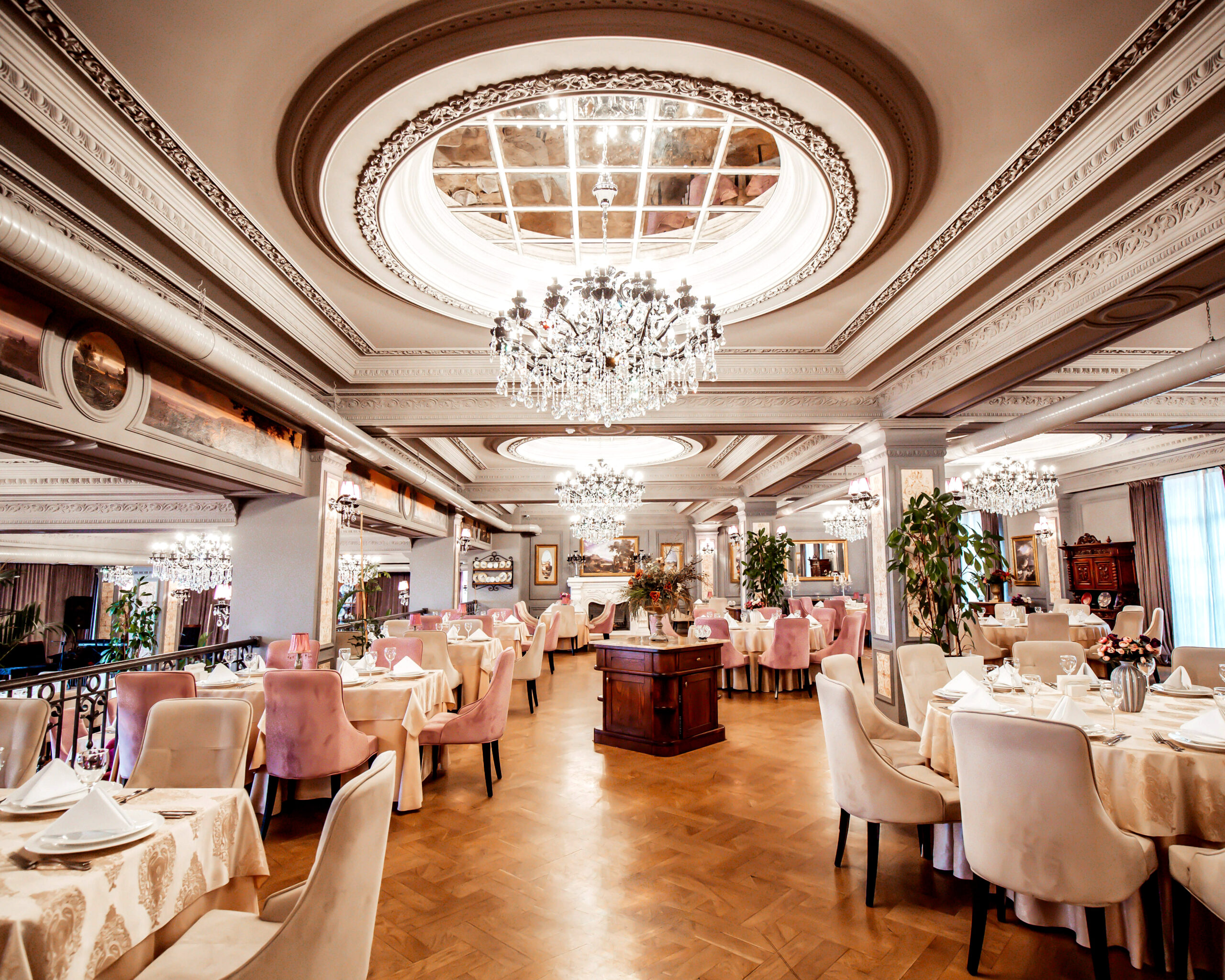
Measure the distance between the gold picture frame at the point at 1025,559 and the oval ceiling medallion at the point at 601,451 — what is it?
753cm

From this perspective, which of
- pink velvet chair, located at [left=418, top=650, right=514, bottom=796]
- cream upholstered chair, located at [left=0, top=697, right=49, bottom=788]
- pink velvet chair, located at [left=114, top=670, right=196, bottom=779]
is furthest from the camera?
pink velvet chair, located at [left=418, top=650, right=514, bottom=796]

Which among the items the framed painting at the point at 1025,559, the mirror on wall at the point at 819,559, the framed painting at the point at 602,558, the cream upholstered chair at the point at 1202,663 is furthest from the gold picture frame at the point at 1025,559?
the cream upholstered chair at the point at 1202,663

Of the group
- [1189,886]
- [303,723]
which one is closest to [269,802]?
[303,723]

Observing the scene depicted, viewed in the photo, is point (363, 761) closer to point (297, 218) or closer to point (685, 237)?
point (297, 218)

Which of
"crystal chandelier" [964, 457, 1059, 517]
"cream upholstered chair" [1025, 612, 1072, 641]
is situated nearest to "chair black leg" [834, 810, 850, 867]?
"cream upholstered chair" [1025, 612, 1072, 641]

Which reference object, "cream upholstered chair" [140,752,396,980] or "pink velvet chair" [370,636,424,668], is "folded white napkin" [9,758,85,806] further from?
"pink velvet chair" [370,636,424,668]

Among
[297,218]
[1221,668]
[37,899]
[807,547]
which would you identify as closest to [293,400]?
[297,218]

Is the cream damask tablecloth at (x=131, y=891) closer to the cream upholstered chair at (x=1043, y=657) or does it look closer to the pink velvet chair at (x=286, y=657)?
the pink velvet chair at (x=286, y=657)

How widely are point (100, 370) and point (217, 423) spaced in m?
1.16

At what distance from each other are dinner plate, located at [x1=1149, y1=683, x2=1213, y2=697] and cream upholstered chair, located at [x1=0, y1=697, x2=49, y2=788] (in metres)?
5.39

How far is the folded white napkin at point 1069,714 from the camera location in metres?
2.71

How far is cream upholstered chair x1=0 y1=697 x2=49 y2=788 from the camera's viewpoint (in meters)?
A: 2.68

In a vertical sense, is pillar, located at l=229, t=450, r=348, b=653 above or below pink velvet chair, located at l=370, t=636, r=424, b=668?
above

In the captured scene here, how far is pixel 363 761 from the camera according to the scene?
13.1ft
